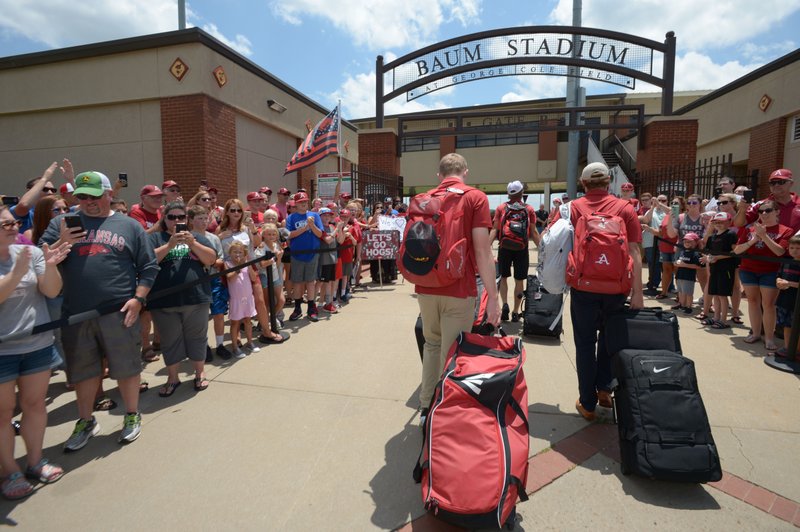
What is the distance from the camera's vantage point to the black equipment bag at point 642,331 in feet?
9.88

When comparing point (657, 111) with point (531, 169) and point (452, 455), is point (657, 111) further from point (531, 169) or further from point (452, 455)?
point (452, 455)

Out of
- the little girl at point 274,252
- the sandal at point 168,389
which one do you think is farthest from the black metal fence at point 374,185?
the sandal at point 168,389

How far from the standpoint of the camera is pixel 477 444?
225cm

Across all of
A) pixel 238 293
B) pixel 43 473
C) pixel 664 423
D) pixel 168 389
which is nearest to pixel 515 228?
pixel 664 423

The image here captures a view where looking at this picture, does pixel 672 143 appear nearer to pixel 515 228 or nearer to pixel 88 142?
pixel 515 228

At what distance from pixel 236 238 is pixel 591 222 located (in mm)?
3853

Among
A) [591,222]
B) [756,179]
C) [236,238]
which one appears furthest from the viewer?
[756,179]

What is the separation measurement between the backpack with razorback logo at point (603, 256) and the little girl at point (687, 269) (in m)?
4.16

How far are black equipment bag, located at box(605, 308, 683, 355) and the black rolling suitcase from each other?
7.07ft

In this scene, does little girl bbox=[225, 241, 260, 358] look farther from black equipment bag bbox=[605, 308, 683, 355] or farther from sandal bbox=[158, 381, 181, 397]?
black equipment bag bbox=[605, 308, 683, 355]

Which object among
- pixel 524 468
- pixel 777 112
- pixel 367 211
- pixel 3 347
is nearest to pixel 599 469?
pixel 524 468

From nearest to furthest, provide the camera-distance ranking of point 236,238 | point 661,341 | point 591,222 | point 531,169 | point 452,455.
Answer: point 452,455
point 661,341
point 591,222
point 236,238
point 531,169

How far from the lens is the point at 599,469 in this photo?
2.82m

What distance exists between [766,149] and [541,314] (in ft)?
37.5
